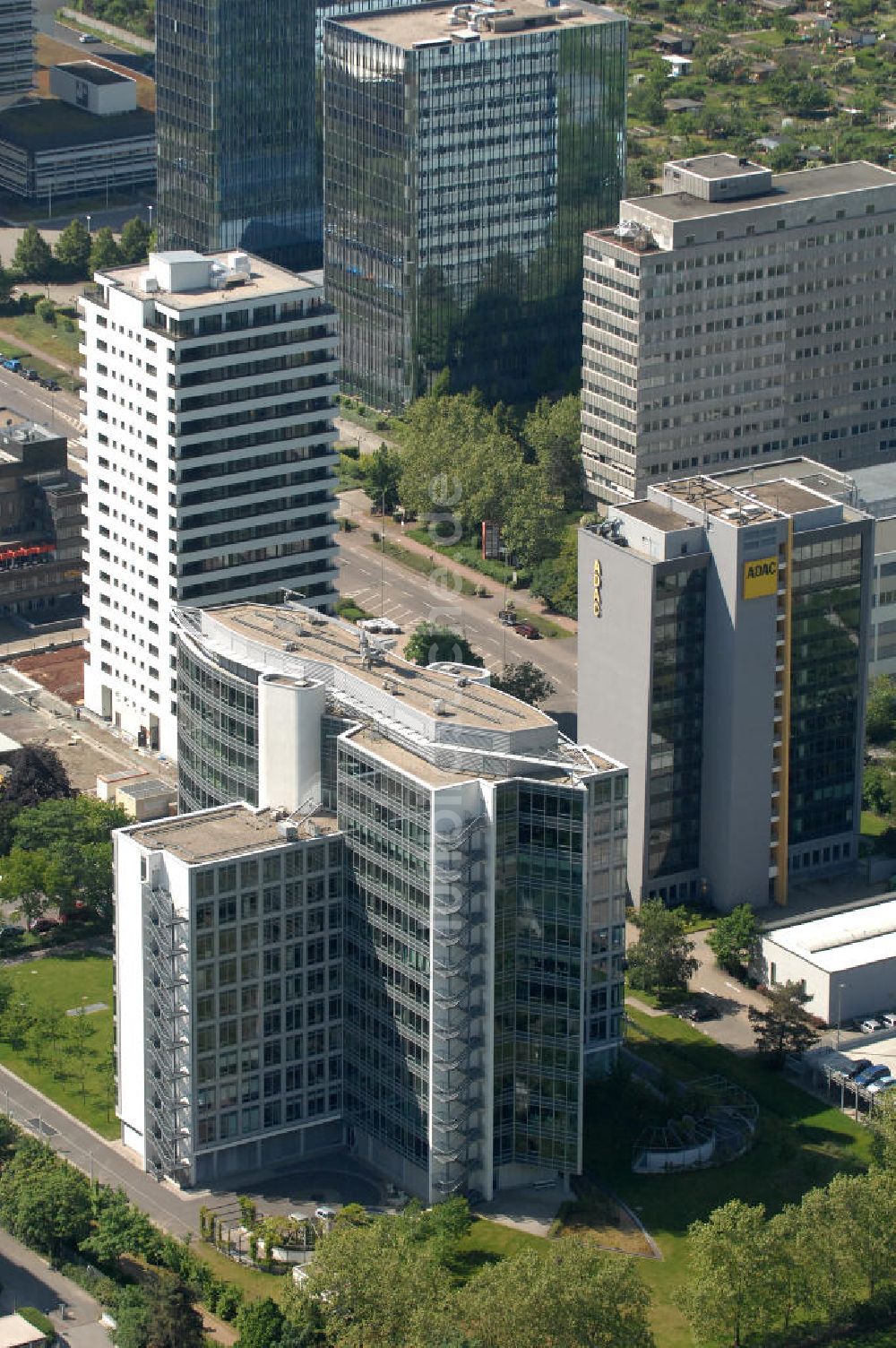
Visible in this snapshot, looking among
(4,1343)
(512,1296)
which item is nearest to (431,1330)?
(512,1296)

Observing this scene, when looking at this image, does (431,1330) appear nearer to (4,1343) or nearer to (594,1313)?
(594,1313)

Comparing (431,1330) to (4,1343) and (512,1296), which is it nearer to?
(512,1296)

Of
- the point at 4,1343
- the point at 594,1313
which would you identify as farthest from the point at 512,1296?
the point at 4,1343

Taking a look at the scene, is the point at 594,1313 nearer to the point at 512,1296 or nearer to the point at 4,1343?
the point at 512,1296
